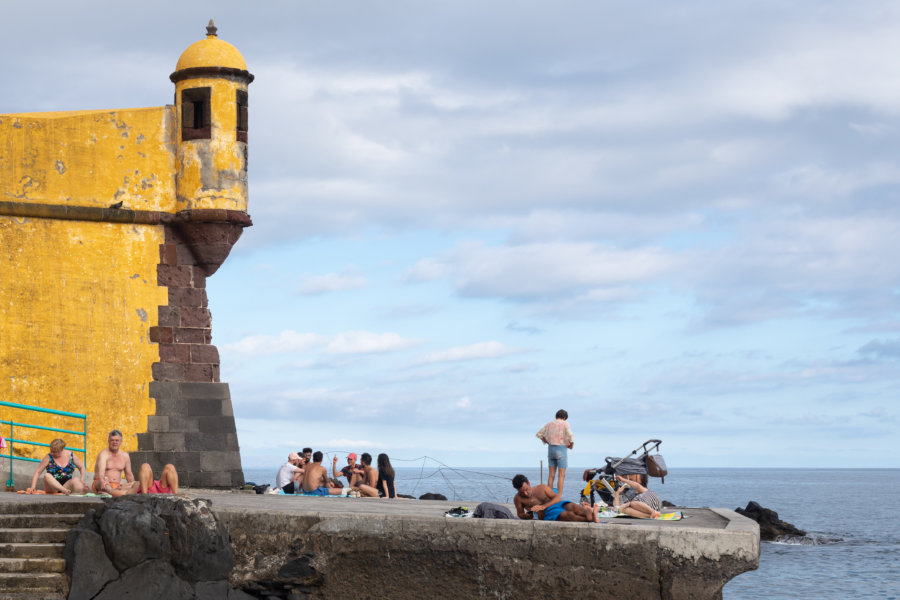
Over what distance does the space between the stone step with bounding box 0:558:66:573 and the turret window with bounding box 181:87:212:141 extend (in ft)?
24.2

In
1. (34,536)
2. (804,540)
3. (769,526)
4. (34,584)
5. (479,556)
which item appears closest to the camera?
(479,556)

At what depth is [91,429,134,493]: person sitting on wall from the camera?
12.1m

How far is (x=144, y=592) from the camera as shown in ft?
33.2

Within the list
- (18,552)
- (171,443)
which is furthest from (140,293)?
(18,552)

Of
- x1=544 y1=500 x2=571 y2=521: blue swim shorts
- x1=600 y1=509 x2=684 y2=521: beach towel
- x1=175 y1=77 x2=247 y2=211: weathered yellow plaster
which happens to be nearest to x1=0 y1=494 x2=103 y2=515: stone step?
x1=544 y1=500 x2=571 y2=521: blue swim shorts

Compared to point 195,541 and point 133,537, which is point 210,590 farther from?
point 133,537

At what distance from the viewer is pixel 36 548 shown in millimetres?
10219

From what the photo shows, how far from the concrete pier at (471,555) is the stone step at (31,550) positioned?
1.93 ft

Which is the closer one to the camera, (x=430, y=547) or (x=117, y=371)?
(x=430, y=547)

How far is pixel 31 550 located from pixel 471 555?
4077mm

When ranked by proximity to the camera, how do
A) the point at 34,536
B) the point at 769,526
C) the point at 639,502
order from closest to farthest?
the point at 34,536 < the point at 639,502 < the point at 769,526

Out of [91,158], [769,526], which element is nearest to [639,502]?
[91,158]

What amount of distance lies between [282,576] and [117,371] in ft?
19.8

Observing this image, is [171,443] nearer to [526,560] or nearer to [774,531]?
[526,560]
